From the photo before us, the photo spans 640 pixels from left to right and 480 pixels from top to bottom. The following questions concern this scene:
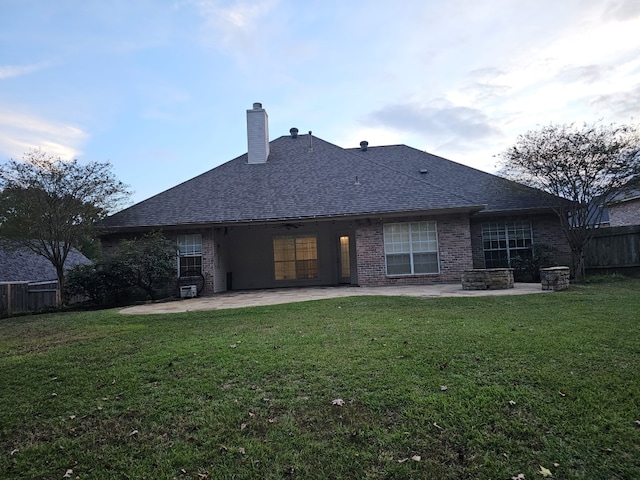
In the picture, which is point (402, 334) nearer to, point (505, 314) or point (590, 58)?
point (505, 314)

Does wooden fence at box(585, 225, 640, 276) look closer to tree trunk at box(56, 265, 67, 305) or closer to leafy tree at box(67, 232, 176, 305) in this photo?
leafy tree at box(67, 232, 176, 305)

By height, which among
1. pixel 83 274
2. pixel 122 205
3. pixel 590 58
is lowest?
pixel 83 274

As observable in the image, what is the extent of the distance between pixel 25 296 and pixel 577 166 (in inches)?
686

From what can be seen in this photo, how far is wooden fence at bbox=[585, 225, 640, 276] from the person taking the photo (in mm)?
13219

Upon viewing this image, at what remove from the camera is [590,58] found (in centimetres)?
1122

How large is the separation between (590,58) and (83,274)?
16.1 meters

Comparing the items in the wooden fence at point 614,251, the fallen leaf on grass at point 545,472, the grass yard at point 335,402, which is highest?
the wooden fence at point 614,251

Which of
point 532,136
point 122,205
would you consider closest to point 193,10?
point 122,205

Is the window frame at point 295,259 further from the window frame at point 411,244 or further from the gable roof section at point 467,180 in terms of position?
the gable roof section at point 467,180

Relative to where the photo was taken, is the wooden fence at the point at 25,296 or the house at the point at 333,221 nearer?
the wooden fence at the point at 25,296

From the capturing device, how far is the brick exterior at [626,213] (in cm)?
1911

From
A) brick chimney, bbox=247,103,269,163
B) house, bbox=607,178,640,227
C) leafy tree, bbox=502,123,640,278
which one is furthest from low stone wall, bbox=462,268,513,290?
house, bbox=607,178,640,227

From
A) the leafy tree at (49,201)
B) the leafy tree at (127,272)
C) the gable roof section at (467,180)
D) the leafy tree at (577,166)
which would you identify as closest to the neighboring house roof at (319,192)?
the gable roof section at (467,180)

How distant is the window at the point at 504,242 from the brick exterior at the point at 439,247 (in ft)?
6.20
